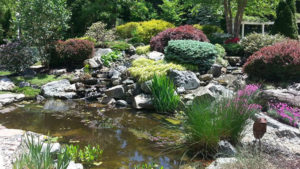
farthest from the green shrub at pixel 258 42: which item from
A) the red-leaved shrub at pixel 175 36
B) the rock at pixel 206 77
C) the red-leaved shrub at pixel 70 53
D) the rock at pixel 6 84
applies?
the rock at pixel 6 84

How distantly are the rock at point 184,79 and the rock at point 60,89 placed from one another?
128 inches

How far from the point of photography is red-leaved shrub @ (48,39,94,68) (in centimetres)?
1085

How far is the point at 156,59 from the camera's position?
9.91m

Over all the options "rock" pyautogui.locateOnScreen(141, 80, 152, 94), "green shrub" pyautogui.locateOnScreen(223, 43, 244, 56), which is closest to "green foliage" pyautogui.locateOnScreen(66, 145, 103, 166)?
"rock" pyautogui.locateOnScreen(141, 80, 152, 94)

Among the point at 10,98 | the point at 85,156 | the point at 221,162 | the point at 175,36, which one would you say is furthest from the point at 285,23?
the point at 85,156

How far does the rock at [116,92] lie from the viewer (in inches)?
329

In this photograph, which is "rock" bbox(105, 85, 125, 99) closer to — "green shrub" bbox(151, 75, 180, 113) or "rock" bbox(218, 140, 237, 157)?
"green shrub" bbox(151, 75, 180, 113)

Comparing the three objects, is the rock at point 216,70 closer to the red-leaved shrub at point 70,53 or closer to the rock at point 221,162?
the red-leaved shrub at point 70,53

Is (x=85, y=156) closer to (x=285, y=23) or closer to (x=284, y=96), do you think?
(x=284, y=96)

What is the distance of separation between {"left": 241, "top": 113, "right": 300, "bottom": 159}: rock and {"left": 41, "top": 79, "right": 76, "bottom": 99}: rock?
19.3ft

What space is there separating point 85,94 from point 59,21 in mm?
3372

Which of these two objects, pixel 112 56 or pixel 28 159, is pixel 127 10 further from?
pixel 28 159

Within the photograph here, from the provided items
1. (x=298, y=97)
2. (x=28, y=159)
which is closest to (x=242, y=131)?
(x=298, y=97)

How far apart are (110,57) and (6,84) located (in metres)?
3.80
